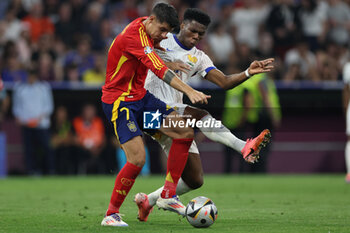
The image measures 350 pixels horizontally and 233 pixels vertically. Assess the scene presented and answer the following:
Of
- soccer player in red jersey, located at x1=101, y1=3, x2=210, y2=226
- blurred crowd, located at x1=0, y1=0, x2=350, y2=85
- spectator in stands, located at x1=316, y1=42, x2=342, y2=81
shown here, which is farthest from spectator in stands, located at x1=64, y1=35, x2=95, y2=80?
soccer player in red jersey, located at x1=101, y1=3, x2=210, y2=226

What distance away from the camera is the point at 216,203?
10281mm

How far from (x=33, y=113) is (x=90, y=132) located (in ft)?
4.65

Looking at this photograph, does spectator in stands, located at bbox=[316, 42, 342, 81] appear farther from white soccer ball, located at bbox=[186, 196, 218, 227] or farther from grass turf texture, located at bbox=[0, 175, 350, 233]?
white soccer ball, located at bbox=[186, 196, 218, 227]

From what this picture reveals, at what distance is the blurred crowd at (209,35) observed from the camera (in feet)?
56.9

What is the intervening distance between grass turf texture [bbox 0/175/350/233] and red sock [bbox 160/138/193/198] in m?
0.42

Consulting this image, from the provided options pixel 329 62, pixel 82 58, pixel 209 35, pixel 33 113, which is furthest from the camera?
pixel 209 35

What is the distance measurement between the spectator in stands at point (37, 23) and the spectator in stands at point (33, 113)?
7.06ft

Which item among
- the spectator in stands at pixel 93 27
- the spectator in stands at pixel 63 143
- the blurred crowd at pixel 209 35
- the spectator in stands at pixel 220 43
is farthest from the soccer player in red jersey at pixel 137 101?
the spectator in stands at pixel 93 27

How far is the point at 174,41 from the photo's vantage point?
8.44 meters

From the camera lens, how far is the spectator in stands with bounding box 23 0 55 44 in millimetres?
18594

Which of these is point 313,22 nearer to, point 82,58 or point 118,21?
point 118,21

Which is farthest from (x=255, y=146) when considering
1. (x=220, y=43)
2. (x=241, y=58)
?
(x=220, y=43)

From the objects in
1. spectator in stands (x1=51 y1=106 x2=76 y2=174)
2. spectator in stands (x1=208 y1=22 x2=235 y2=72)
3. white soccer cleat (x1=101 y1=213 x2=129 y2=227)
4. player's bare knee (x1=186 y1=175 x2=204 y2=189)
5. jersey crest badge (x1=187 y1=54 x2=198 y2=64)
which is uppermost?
jersey crest badge (x1=187 y1=54 x2=198 y2=64)

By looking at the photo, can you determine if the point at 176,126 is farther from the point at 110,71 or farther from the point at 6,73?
the point at 6,73
